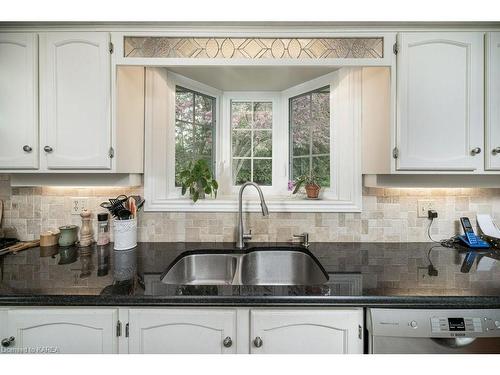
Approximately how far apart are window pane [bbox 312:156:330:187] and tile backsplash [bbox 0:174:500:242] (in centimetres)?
27

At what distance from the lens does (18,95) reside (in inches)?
54.4

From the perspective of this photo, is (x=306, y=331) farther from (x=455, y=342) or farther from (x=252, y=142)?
(x=252, y=142)

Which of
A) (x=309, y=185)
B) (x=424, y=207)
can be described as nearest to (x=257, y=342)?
(x=309, y=185)

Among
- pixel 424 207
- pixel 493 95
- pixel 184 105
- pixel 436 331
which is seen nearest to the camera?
pixel 436 331

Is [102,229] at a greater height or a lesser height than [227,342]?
greater

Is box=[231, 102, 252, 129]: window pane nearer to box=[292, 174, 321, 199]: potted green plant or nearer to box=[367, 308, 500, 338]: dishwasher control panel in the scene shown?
box=[292, 174, 321, 199]: potted green plant

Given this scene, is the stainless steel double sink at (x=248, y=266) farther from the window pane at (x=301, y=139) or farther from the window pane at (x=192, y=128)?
the window pane at (x=301, y=139)

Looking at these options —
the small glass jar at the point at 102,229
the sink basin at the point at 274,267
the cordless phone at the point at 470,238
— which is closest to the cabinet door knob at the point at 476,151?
the cordless phone at the point at 470,238

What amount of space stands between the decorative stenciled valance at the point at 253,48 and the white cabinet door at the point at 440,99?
0.67ft

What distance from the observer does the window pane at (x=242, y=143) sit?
6.78 feet

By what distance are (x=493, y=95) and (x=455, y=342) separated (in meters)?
1.23

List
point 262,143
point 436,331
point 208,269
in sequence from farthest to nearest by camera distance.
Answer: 1. point 262,143
2. point 208,269
3. point 436,331
